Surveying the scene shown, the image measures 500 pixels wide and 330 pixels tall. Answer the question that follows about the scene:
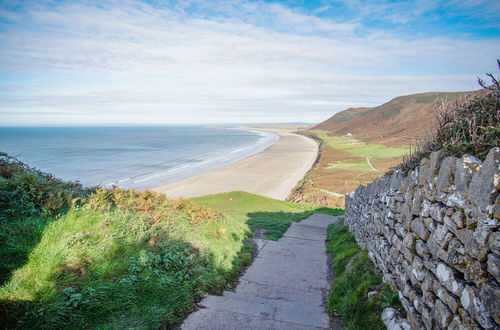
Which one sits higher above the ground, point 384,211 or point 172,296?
point 384,211

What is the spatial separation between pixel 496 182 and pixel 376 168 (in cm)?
4353

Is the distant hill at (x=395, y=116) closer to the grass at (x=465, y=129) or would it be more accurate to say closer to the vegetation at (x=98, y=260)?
the vegetation at (x=98, y=260)

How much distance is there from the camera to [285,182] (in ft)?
126

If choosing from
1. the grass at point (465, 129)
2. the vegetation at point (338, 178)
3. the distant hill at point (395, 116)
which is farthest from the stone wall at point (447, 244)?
the distant hill at point (395, 116)

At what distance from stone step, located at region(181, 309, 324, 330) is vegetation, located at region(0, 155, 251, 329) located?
0.26 metres

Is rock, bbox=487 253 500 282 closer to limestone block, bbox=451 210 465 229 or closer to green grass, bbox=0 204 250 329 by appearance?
limestone block, bbox=451 210 465 229

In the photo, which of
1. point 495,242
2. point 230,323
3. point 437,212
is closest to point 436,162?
point 437,212

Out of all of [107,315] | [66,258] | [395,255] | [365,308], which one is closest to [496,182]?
[395,255]

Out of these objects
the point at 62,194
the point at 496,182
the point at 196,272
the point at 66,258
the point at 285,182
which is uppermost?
the point at 496,182

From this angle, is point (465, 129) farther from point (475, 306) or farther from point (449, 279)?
point (475, 306)

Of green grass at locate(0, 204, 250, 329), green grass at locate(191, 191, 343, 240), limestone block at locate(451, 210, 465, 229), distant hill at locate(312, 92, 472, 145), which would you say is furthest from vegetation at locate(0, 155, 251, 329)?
distant hill at locate(312, 92, 472, 145)

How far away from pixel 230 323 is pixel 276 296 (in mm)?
1602

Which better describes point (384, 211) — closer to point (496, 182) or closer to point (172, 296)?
point (496, 182)

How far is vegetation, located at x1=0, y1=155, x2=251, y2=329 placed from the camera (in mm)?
4082
